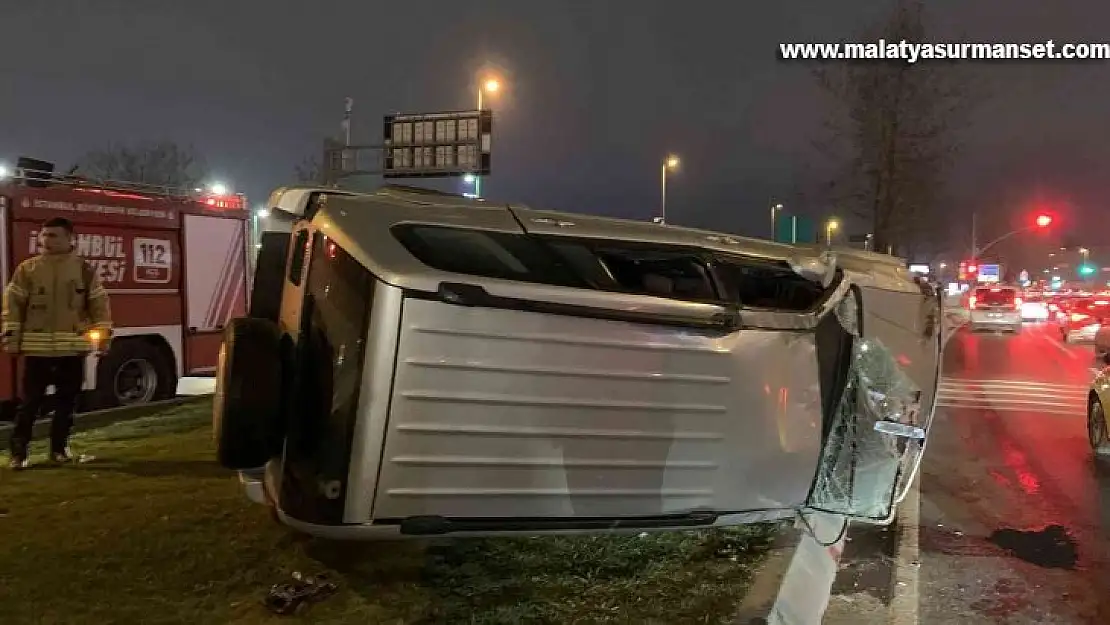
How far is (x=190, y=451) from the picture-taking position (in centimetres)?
675

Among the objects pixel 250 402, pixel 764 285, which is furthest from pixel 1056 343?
pixel 250 402

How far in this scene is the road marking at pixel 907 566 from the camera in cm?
417

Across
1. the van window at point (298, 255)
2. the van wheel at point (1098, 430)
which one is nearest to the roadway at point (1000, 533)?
the van wheel at point (1098, 430)

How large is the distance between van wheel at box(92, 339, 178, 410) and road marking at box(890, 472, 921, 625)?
7.74 m

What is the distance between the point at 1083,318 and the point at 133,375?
967 inches

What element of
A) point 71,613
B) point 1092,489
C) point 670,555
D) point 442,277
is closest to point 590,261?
point 442,277

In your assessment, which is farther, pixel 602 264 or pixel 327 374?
pixel 602 264

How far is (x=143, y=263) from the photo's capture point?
9.57 meters

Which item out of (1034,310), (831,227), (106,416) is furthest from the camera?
(831,227)

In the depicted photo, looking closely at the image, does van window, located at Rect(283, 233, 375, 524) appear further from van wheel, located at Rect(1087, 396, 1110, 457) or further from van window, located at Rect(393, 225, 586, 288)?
van wheel, located at Rect(1087, 396, 1110, 457)

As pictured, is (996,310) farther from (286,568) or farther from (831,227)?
(286,568)

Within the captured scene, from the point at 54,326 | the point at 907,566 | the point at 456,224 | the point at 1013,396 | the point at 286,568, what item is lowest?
the point at 907,566

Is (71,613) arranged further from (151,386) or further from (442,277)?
(151,386)

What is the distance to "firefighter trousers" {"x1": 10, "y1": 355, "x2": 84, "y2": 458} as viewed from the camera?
5.99 m
